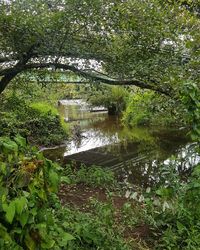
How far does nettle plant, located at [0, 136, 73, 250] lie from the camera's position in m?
1.39

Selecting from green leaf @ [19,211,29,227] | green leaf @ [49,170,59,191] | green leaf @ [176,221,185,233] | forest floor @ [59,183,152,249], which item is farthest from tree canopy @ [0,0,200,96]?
green leaf @ [19,211,29,227]

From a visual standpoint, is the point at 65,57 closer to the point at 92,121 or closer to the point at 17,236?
the point at 17,236

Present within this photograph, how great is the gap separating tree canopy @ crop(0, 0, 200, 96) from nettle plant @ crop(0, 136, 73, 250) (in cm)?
310

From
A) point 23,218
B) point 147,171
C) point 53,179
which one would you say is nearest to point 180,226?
point 53,179

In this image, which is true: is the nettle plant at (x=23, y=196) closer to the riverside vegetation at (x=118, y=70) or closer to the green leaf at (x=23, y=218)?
the green leaf at (x=23, y=218)

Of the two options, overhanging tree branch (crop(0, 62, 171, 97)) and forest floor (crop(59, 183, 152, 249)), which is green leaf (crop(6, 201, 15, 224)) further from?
overhanging tree branch (crop(0, 62, 171, 97))

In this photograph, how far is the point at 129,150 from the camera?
30.8 feet

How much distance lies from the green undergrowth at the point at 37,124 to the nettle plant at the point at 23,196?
5.90 metres

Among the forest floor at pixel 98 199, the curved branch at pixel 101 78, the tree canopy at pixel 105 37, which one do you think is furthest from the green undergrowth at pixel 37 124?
the forest floor at pixel 98 199

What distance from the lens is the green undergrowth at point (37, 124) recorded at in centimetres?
809

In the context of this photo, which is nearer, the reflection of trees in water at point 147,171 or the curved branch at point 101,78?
the curved branch at point 101,78

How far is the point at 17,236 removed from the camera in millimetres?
1482

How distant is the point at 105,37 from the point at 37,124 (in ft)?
18.9

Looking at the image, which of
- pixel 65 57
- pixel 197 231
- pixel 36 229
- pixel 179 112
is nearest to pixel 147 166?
pixel 179 112
